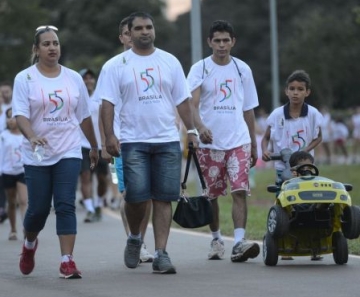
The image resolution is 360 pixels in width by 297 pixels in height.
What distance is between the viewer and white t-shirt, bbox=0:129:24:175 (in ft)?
52.7

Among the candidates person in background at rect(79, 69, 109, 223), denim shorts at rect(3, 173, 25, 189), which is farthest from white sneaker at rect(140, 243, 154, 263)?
person in background at rect(79, 69, 109, 223)

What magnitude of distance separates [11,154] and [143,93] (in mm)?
6123

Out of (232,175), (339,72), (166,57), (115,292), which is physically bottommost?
(115,292)

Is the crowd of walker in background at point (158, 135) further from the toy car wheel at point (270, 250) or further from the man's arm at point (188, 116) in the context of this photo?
the toy car wheel at point (270, 250)

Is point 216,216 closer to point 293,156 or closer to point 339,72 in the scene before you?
point 293,156

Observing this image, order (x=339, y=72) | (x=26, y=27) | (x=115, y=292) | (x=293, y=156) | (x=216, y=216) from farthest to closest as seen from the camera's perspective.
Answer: (x=339, y=72) → (x=26, y=27) → (x=216, y=216) → (x=293, y=156) → (x=115, y=292)

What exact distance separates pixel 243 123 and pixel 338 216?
1.59 metres

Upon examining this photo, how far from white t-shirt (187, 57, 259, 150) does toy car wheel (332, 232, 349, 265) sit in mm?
1519

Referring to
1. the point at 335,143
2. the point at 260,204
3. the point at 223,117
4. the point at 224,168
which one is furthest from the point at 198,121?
the point at 335,143

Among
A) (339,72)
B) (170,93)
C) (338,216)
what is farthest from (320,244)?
(339,72)

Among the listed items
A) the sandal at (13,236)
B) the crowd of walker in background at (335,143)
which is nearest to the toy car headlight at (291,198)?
the sandal at (13,236)

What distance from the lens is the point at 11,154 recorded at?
1612cm

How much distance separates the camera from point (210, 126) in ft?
38.3

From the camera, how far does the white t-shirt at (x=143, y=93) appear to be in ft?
33.9
